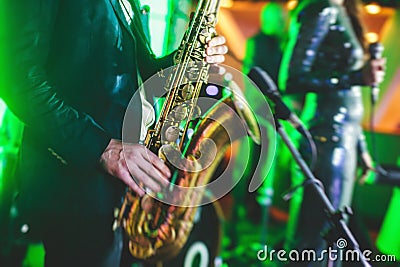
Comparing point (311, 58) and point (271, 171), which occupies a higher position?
point (311, 58)

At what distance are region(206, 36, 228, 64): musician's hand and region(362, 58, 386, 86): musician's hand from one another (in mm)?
529

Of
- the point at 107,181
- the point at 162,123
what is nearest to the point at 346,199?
the point at 162,123

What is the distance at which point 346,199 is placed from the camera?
6.39 feet

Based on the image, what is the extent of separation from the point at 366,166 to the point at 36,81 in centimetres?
124

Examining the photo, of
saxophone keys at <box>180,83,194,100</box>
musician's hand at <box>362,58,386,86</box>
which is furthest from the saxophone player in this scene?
musician's hand at <box>362,58,386,86</box>

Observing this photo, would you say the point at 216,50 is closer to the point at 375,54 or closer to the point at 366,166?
the point at 375,54

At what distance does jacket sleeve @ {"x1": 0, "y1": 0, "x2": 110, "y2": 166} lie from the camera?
6.05 ft

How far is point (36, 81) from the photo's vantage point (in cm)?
186

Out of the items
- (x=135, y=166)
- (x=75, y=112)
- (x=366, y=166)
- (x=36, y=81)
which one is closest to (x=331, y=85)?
(x=366, y=166)

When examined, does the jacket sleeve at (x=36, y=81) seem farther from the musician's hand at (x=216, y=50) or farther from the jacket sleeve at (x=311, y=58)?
the jacket sleeve at (x=311, y=58)

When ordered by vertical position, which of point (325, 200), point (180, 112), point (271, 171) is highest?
point (180, 112)

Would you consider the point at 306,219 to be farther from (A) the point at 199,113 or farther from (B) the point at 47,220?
(B) the point at 47,220

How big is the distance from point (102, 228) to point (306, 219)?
790mm

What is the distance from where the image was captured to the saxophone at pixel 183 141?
2000 millimetres
